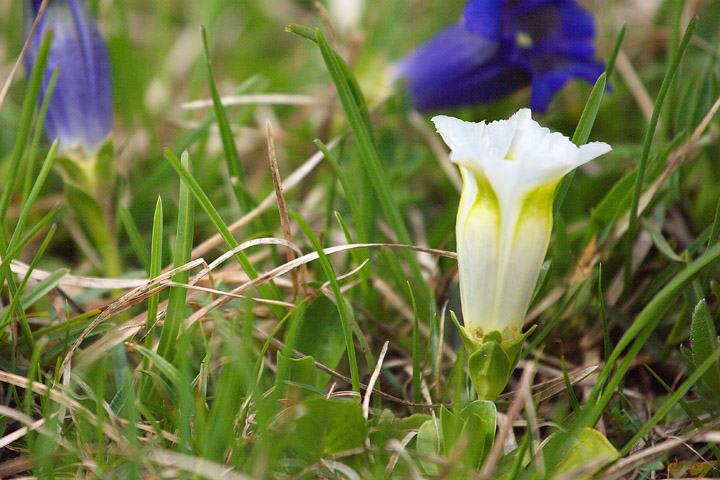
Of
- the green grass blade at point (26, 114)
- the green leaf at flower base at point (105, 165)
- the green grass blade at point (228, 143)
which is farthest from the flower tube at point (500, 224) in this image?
the green leaf at flower base at point (105, 165)

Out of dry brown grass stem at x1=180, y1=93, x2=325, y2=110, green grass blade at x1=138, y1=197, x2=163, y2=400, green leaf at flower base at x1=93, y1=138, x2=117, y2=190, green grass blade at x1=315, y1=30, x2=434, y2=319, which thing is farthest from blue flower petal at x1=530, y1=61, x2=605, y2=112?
green leaf at flower base at x1=93, y1=138, x2=117, y2=190

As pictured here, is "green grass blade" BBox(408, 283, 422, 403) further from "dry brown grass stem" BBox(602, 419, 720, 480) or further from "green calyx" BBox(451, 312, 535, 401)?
"dry brown grass stem" BBox(602, 419, 720, 480)

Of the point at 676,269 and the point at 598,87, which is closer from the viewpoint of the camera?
the point at 598,87

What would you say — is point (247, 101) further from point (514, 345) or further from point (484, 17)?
point (514, 345)

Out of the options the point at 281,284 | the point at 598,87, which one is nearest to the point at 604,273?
the point at 598,87

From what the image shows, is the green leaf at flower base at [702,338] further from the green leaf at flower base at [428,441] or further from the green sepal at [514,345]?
the green leaf at flower base at [428,441]

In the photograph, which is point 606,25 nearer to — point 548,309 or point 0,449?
point 548,309

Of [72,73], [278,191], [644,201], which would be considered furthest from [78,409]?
[644,201]

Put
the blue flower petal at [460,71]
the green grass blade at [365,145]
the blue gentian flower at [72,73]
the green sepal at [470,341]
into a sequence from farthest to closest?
the blue flower petal at [460,71] → the blue gentian flower at [72,73] → the green grass blade at [365,145] → the green sepal at [470,341]
